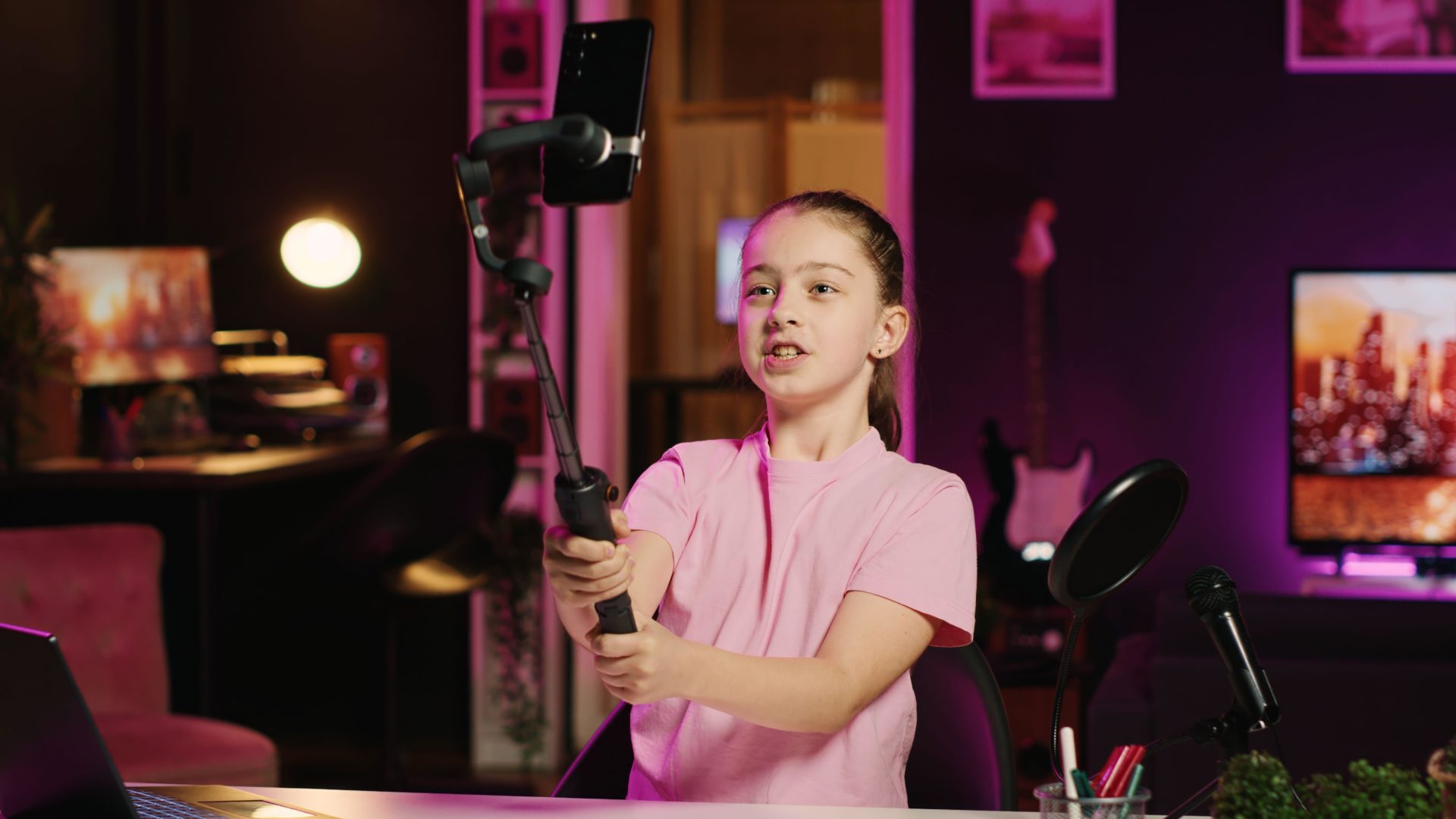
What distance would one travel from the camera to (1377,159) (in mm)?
4613

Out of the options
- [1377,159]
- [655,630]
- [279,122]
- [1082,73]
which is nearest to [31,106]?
[279,122]

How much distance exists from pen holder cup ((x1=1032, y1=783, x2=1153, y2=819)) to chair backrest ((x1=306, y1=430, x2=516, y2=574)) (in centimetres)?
273

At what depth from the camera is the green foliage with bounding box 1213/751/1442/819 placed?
76 cm

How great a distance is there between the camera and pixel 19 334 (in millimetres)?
3219

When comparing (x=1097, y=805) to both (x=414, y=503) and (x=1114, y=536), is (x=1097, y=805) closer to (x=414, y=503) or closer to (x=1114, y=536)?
(x=1114, y=536)

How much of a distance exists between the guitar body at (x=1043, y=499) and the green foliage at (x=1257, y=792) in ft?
11.2

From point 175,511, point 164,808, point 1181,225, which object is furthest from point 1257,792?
point 1181,225

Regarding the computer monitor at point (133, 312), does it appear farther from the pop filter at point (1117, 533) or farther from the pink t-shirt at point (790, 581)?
the pop filter at point (1117, 533)

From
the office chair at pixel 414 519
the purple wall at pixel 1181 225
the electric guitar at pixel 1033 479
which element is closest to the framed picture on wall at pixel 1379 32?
the purple wall at pixel 1181 225

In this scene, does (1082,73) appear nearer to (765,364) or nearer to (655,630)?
(765,364)

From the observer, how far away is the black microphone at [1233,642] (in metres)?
0.83

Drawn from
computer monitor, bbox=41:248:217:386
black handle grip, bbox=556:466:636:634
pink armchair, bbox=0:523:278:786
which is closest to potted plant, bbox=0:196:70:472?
computer monitor, bbox=41:248:217:386

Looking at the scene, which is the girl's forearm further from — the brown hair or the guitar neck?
the guitar neck

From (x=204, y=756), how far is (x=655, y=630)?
1.79 meters
